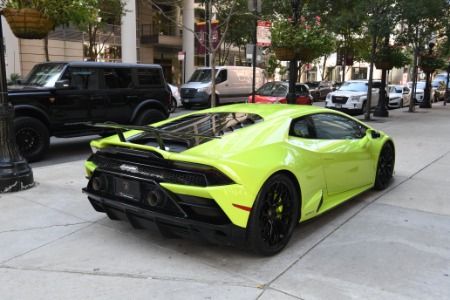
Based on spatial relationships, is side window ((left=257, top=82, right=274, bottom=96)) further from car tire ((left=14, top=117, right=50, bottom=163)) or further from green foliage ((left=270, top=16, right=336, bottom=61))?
car tire ((left=14, top=117, right=50, bottom=163))

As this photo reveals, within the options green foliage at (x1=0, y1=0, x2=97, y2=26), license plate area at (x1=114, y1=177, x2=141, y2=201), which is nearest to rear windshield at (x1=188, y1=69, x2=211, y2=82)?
green foliage at (x1=0, y1=0, x2=97, y2=26)

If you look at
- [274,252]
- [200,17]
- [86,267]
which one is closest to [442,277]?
[274,252]

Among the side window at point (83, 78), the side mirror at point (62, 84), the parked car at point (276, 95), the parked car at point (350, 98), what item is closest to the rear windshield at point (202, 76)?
the parked car at point (276, 95)

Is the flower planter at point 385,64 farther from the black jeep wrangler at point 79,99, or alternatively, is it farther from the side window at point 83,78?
the side window at point 83,78

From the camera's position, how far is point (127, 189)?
12.5 ft

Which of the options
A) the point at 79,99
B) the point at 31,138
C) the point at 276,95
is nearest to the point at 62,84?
the point at 79,99

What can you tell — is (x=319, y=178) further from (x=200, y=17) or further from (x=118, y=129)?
(x=200, y=17)

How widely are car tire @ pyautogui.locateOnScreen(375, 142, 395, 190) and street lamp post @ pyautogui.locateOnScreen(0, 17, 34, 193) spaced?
4923mm

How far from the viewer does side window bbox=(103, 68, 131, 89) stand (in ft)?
30.6

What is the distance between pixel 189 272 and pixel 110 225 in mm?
1469

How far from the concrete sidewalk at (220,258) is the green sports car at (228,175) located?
0.27 m

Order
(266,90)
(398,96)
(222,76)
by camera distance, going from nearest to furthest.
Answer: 1. (266,90)
2. (222,76)
3. (398,96)

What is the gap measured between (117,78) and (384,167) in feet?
20.2

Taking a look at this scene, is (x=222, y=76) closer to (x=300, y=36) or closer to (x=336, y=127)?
(x=300, y=36)
